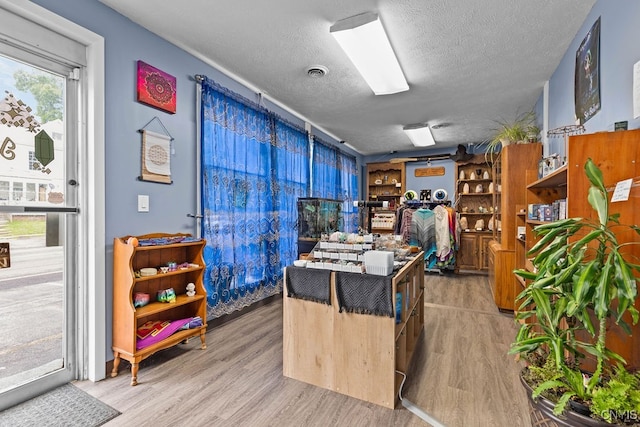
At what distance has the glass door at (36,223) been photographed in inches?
71.0

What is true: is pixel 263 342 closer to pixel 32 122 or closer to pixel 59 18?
pixel 32 122

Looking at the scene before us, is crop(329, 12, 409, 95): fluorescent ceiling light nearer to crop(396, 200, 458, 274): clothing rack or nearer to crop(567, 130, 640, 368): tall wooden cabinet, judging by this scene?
crop(567, 130, 640, 368): tall wooden cabinet

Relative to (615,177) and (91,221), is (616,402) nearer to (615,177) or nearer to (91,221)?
(615,177)

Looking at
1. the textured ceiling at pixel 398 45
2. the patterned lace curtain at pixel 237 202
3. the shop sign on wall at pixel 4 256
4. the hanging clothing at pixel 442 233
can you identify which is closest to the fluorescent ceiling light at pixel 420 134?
the textured ceiling at pixel 398 45

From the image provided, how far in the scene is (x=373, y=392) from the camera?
6.18 feet

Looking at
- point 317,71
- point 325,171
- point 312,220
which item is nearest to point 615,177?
point 317,71

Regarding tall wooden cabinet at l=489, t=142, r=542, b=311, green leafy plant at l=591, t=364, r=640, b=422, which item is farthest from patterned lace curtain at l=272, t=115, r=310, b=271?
green leafy plant at l=591, t=364, r=640, b=422

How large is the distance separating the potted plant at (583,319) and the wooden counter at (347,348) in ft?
2.43

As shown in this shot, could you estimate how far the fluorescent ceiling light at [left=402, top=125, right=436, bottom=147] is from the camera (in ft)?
16.5

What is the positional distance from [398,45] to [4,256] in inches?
126

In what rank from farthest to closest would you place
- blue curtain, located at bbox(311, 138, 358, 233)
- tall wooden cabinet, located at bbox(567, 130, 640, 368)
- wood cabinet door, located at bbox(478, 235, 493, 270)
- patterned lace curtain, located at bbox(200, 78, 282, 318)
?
1. wood cabinet door, located at bbox(478, 235, 493, 270)
2. blue curtain, located at bbox(311, 138, 358, 233)
3. patterned lace curtain, located at bbox(200, 78, 282, 318)
4. tall wooden cabinet, located at bbox(567, 130, 640, 368)

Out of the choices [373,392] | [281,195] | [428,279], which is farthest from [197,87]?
[428,279]

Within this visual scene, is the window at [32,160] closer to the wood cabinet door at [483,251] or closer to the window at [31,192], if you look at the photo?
the window at [31,192]

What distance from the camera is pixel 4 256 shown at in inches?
70.0
